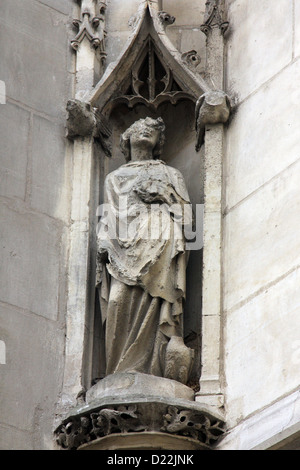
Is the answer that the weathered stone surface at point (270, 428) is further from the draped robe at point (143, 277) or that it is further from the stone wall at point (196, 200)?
the draped robe at point (143, 277)

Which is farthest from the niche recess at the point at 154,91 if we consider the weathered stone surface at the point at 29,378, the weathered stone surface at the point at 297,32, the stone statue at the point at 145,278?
the weathered stone surface at the point at 29,378

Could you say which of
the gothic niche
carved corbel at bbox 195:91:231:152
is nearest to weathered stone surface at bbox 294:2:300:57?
carved corbel at bbox 195:91:231:152

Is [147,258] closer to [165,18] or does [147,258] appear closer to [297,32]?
[297,32]

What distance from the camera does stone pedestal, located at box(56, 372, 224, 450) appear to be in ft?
30.5

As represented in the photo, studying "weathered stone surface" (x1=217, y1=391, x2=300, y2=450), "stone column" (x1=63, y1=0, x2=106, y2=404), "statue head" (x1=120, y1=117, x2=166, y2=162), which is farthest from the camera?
"statue head" (x1=120, y1=117, x2=166, y2=162)

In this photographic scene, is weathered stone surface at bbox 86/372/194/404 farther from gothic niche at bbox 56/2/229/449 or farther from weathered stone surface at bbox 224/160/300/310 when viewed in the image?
weathered stone surface at bbox 224/160/300/310

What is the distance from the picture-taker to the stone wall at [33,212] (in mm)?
9656

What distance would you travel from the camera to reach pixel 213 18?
10.7 m

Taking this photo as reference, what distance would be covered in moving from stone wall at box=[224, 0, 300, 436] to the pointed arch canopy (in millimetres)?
346

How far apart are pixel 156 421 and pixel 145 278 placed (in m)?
0.86

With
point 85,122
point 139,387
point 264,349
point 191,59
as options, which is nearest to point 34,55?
point 85,122

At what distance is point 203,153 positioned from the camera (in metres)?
10.4

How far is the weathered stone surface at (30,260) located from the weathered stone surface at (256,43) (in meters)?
1.39
